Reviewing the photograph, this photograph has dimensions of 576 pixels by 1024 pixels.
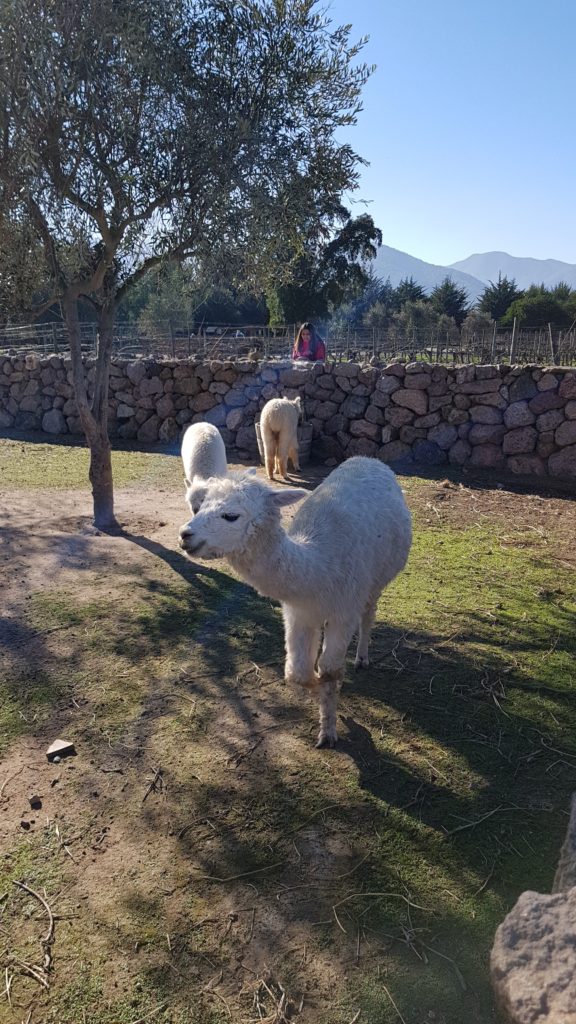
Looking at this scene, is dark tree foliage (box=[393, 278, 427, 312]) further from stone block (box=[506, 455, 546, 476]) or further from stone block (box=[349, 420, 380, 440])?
stone block (box=[506, 455, 546, 476])

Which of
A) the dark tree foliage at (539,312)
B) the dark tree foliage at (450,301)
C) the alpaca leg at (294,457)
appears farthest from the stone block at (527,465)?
the dark tree foliage at (450,301)

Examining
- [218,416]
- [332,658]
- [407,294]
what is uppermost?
[407,294]

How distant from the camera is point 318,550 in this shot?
326 centimetres

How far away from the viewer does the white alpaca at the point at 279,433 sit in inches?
397

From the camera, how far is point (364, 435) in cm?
1140

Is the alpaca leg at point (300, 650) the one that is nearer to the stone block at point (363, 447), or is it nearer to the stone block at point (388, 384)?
the stone block at point (363, 447)

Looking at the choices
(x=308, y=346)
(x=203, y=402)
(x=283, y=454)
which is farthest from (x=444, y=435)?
(x=203, y=402)

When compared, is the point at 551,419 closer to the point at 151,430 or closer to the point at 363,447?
the point at 363,447

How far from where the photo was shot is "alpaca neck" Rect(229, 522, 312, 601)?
2.89 meters

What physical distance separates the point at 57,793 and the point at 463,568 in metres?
4.29

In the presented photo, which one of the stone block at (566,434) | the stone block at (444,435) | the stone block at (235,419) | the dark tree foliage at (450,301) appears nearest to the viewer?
the stone block at (566,434)

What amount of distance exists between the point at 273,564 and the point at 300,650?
0.65 metres

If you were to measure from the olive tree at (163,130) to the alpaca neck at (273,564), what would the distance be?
14.0ft

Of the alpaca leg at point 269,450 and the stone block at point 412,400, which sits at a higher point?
the stone block at point 412,400
